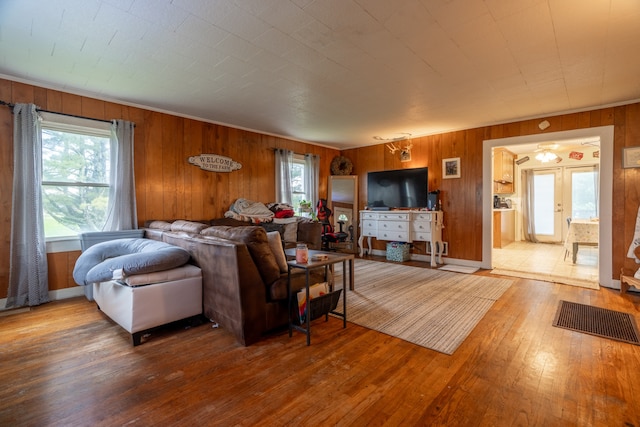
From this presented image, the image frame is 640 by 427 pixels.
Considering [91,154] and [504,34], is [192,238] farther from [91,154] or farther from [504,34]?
[504,34]

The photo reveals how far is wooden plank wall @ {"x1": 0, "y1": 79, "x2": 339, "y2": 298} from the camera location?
2.95 m

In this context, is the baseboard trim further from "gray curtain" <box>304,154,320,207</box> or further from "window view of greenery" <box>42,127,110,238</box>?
"gray curtain" <box>304,154,320,207</box>

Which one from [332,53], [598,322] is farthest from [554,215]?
[332,53]

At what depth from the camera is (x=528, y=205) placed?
25.3ft

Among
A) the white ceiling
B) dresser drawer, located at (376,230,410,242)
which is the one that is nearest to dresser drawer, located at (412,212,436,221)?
dresser drawer, located at (376,230,410,242)

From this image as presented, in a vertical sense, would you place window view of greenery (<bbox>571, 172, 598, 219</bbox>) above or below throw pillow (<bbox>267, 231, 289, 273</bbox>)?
above

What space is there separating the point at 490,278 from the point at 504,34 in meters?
3.15

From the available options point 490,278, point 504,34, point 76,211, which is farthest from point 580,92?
point 76,211

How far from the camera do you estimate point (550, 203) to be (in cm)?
739

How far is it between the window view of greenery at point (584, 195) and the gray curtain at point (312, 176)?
20.6ft

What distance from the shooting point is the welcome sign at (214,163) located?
4.31 metres

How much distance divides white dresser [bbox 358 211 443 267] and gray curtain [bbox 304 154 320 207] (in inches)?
47.5

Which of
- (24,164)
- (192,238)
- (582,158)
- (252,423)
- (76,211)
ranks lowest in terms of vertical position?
(252,423)

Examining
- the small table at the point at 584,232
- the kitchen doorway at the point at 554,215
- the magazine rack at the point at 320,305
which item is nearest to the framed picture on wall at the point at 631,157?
the small table at the point at 584,232
